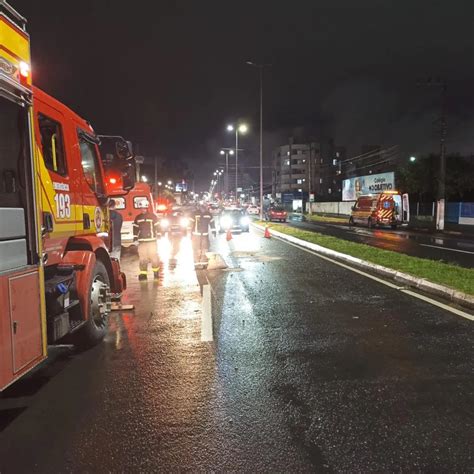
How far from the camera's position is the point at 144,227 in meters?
19.3

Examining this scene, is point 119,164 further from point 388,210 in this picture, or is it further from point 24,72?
point 388,210

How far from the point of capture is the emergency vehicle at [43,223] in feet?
11.6

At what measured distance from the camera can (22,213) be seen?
3781mm

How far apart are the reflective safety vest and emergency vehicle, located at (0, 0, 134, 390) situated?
12766 millimetres

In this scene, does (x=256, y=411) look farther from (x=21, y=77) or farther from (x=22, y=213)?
(x=21, y=77)

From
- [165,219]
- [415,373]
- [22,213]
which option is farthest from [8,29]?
[165,219]

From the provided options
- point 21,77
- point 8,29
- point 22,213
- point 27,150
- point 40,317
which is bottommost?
point 40,317

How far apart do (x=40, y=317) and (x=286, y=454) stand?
226 centimetres

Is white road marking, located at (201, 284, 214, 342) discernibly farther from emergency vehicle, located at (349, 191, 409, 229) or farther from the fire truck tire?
emergency vehicle, located at (349, 191, 409, 229)

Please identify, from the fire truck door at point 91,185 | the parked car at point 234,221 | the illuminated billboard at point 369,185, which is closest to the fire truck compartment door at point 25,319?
the fire truck door at point 91,185

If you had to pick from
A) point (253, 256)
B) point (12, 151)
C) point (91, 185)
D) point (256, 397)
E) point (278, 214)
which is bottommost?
point (253, 256)

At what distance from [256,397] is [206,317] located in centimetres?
312

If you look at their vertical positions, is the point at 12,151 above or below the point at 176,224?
above

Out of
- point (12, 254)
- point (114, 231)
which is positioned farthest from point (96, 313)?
point (12, 254)
